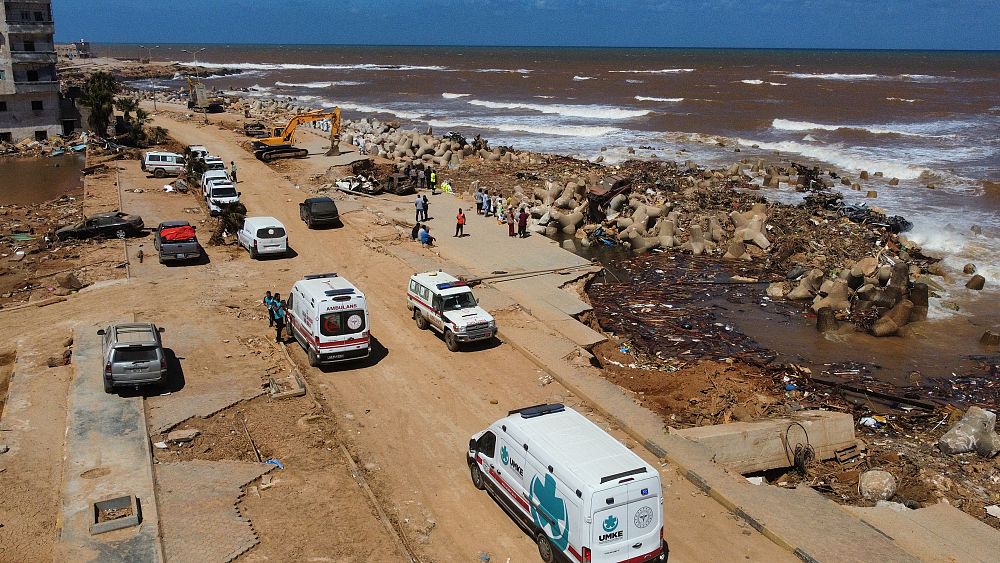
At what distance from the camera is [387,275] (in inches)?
1104

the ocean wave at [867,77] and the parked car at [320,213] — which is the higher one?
the ocean wave at [867,77]

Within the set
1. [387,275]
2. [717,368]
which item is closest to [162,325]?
[387,275]

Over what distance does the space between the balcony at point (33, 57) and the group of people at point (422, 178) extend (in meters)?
33.7

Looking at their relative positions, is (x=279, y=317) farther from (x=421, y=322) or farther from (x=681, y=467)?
(x=681, y=467)

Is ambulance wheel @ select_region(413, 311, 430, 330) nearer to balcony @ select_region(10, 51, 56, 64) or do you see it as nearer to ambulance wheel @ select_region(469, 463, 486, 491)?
ambulance wheel @ select_region(469, 463, 486, 491)

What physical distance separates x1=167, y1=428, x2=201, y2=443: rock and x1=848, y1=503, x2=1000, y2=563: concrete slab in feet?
42.8

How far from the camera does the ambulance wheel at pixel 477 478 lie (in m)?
14.6

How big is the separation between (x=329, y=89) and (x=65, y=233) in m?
93.6

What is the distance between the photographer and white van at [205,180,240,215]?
3547 cm

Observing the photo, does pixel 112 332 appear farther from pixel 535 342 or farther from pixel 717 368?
pixel 717 368

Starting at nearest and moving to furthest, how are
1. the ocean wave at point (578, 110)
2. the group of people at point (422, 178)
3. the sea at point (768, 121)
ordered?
1. the group of people at point (422, 178)
2. the sea at point (768, 121)
3. the ocean wave at point (578, 110)

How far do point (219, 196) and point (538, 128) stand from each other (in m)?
42.4

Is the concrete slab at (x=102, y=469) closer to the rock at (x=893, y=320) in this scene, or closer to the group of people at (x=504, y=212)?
the group of people at (x=504, y=212)

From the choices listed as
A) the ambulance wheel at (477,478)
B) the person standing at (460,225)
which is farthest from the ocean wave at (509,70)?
the ambulance wheel at (477,478)
